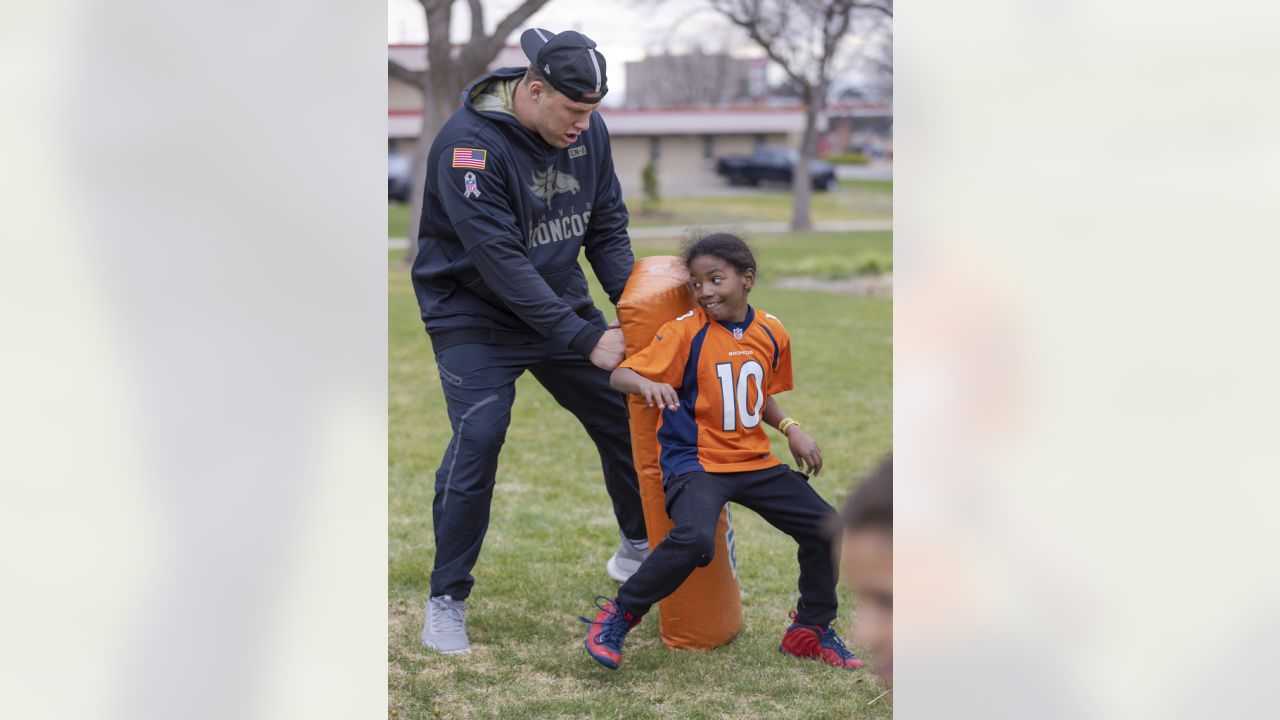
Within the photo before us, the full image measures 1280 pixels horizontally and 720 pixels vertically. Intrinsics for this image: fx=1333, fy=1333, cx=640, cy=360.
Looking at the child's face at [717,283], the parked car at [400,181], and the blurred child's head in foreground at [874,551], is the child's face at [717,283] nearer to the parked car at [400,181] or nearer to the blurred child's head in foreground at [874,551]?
the blurred child's head in foreground at [874,551]

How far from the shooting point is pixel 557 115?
12.7ft

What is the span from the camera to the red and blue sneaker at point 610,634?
12.7ft

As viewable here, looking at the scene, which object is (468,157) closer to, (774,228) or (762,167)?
(774,228)

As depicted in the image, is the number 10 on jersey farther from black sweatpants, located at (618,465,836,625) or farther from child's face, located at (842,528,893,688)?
child's face, located at (842,528,893,688)

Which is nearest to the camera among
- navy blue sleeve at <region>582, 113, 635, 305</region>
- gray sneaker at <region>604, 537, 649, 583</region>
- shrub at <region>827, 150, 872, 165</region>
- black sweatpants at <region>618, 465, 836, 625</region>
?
black sweatpants at <region>618, 465, 836, 625</region>

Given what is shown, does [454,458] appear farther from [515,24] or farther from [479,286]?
[515,24]

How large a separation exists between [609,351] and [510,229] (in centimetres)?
46

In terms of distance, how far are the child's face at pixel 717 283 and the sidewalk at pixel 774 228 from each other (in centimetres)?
1957

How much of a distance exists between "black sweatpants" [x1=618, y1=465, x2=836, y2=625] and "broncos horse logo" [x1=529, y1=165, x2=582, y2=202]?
0.97 meters

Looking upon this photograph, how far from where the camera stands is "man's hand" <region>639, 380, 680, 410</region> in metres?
3.70

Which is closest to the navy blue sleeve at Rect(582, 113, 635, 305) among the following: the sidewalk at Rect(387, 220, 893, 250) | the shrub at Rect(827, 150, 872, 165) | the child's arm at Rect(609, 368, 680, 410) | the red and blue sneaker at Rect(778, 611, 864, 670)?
the child's arm at Rect(609, 368, 680, 410)
